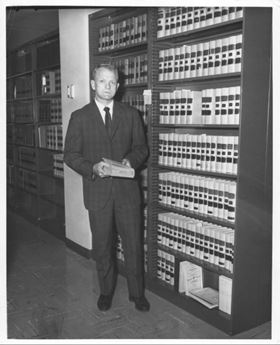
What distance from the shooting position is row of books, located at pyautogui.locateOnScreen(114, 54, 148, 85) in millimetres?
3424

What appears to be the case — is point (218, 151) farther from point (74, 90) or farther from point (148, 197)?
point (74, 90)

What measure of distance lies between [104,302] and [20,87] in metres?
3.80

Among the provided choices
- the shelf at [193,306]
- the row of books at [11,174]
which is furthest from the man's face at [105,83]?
the row of books at [11,174]

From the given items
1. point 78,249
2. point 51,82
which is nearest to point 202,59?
point 78,249

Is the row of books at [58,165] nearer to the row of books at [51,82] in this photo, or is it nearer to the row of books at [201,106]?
the row of books at [51,82]

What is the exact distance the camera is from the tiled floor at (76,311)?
262 centimetres

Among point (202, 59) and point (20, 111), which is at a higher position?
point (202, 59)

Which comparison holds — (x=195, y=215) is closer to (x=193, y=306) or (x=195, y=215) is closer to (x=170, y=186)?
(x=170, y=186)

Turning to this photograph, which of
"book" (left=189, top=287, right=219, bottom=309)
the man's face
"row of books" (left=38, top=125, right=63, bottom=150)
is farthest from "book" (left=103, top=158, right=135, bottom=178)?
"row of books" (left=38, top=125, right=63, bottom=150)

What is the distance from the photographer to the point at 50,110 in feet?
16.2

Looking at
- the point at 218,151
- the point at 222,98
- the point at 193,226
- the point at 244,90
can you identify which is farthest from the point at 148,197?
the point at 244,90

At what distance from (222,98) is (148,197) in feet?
3.43

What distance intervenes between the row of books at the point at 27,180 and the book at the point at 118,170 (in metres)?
3.11

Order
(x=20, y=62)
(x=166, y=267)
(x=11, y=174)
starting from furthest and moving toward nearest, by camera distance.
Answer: (x=11, y=174), (x=20, y=62), (x=166, y=267)
